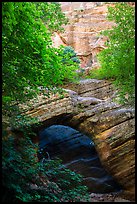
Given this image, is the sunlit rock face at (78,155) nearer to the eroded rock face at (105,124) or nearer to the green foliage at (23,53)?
the eroded rock face at (105,124)

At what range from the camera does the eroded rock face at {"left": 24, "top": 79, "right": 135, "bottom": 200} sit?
1005 cm

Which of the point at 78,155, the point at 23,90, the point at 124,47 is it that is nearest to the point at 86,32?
the point at 78,155

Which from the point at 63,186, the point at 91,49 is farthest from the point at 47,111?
the point at 91,49

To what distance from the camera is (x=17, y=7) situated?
5.24m

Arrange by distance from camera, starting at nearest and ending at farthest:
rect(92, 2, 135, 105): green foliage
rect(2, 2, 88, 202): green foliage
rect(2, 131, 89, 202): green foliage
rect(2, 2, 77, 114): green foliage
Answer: rect(2, 131, 89, 202): green foliage → rect(2, 2, 88, 202): green foliage → rect(2, 2, 77, 114): green foliage → rect(92, 2, 135, 105): green foliage

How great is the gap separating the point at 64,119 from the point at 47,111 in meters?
0.98

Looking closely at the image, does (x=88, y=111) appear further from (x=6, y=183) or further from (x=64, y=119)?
(x=6, y=183)

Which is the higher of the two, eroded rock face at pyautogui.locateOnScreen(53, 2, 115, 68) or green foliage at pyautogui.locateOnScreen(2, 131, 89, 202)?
eroded rock face at pyautogui.locateOnScreen(53, 2, 115, 68)

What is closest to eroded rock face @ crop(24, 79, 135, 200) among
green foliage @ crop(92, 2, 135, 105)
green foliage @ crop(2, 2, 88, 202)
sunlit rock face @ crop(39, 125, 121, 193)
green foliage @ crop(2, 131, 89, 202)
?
sunlit rock face @ crop(39, 125, 121, 193)

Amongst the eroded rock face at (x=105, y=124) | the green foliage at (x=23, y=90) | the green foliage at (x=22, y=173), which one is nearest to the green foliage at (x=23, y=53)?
the green foliage at (x=23, y=90)

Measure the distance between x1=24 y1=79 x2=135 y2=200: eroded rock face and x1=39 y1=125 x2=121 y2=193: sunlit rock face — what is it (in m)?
2.01

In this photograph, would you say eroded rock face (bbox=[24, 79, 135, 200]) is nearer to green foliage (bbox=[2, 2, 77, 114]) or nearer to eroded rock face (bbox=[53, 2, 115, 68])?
green foliage (bbox=[2, 2, 77, 114])

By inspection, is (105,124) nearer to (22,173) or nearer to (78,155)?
(78,155)

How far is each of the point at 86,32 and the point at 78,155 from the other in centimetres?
1531
